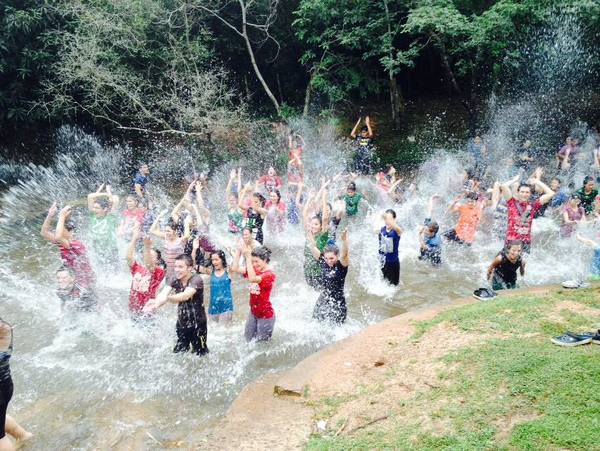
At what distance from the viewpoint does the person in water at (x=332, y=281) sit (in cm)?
586

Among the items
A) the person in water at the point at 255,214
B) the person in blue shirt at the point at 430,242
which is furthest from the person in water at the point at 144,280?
the person in blue shirt at the point at 430,242

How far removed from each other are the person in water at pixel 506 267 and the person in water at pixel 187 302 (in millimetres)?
4076

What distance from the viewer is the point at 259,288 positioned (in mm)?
5637

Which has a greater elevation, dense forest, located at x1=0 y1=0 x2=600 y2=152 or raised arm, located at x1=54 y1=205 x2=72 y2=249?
dense forest, located at x1=0 y1=0 x2=600 y2=152

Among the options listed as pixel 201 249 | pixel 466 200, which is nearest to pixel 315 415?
pixel 201 249

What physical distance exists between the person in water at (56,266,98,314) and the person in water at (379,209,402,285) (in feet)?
14.0

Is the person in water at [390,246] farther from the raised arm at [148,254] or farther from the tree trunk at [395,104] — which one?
the tree trunk at [395,104]

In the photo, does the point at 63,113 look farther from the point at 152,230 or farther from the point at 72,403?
the point at 72,403

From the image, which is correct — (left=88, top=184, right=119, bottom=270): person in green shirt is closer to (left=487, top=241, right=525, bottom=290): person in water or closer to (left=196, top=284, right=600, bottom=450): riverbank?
(left=196, top=284, right=600, bottom=450): riverbank

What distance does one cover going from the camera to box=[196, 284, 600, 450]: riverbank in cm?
358

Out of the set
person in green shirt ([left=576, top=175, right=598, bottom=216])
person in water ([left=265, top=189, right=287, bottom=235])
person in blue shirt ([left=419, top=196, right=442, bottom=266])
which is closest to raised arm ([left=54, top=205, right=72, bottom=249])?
person in water ([left=265, top=189, right=287, bottom=235])

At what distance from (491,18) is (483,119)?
4323 millimetres

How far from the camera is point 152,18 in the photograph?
15.8 metres

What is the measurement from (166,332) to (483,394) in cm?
434
